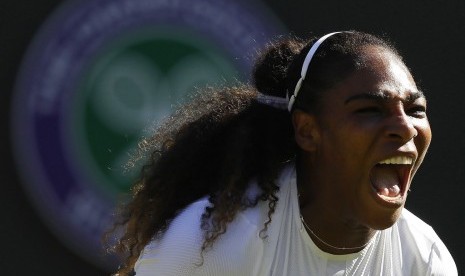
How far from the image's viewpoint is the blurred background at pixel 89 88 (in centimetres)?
339

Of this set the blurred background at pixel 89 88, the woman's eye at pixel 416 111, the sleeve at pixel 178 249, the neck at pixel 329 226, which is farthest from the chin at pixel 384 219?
the blurred background at pixel 89 88

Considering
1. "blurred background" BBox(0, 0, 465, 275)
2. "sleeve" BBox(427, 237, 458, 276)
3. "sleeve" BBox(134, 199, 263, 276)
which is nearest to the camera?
"sleeve" BBox(134, 199, 263, 276)

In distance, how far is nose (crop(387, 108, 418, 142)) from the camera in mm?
2273

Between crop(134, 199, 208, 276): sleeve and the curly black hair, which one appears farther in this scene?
the curly black hair

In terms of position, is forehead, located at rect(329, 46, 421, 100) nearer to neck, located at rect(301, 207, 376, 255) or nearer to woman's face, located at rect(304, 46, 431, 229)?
woman's face, located at rect(304, 46, 431, 229)

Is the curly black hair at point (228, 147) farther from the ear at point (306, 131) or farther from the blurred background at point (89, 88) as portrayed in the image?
the blurred background at point (89, 88)

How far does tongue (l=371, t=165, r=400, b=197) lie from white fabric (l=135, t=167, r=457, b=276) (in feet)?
0.68

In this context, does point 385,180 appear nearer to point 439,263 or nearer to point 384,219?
point 384,219

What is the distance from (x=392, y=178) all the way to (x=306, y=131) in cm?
25

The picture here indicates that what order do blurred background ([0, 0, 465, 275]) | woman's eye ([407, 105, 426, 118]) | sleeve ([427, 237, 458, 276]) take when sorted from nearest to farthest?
woman's eye ([407, 105, 426, 118]) → sleeve ([427, 237, 458, 276]) → blurred background ([0, 0, 465, 275])

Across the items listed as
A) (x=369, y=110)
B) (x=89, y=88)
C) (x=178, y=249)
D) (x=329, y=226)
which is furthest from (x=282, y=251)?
(x=89, y=88)

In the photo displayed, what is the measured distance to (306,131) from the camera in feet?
8.05

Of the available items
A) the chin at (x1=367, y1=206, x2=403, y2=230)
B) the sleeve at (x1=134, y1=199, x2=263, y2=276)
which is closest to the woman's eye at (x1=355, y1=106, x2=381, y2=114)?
the chin at (x1=367, y1=206, x2=403, y2=230)

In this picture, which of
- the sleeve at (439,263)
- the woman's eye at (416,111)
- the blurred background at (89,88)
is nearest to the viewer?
the woman's eye at (416,111)
